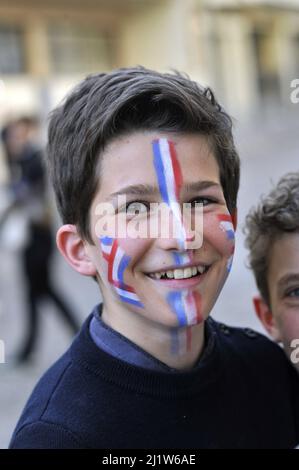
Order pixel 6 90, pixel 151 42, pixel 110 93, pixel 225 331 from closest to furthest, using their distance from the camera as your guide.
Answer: pixel 110 93 < pixel 225 331 < pixel 6 90 < pixel 151 42

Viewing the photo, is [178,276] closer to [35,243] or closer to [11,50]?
[35,243]

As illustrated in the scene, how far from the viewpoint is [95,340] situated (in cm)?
128

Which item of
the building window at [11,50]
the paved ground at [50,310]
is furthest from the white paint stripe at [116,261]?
the building window at [11,50]

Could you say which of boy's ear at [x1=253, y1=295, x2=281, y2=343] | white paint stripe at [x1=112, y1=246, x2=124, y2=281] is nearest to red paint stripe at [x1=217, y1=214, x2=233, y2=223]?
white paint stripe at [x1=112, y1=246, x2=124, y2=281]

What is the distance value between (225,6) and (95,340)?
54.1ft

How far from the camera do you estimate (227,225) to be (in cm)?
123

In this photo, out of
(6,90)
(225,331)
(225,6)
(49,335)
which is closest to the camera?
(225,331)

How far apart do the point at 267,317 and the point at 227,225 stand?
0.39 meters

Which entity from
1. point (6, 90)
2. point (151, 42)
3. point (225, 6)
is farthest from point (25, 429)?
point (225, 6)

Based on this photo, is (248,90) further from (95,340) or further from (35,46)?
(95,340)

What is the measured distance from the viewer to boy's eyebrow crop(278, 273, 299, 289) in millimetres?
1393

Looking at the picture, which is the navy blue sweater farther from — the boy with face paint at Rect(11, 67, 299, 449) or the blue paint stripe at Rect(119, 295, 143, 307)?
the blue paint stripe at Rect(119, 295, 143, 307)

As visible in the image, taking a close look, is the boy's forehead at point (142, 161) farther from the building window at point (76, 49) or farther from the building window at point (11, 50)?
the building window at point (76, 49)

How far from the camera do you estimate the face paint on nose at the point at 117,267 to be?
1180mm
